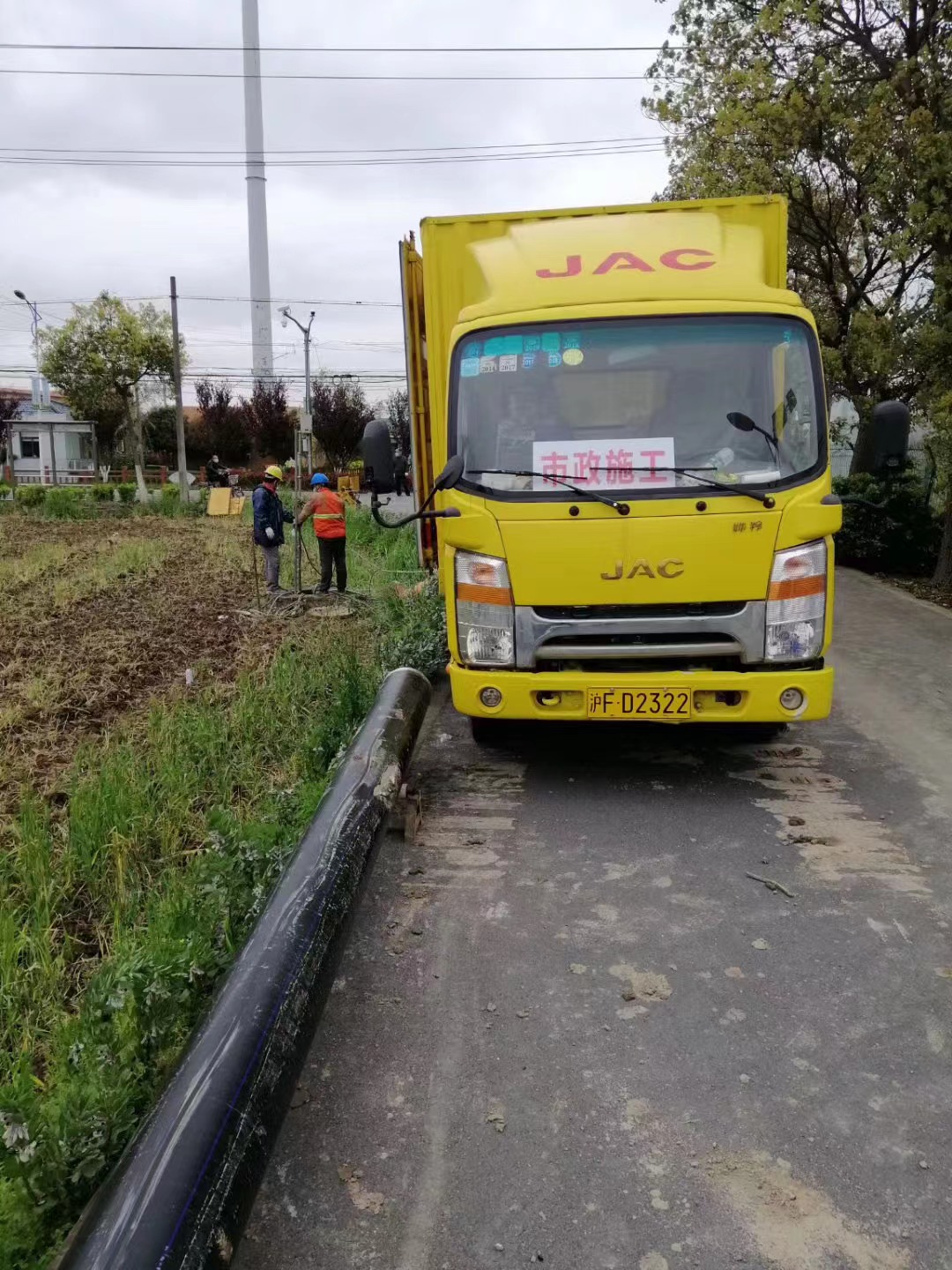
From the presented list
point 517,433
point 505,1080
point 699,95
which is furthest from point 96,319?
point 505,1080

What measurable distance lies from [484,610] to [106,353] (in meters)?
37.9

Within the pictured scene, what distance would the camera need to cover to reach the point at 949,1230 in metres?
2.37

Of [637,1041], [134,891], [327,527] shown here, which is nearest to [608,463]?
[637,1041]

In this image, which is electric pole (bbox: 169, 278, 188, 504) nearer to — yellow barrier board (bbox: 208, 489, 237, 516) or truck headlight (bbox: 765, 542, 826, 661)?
yellow barrier board (bbox: 208, 489, 237, 516)

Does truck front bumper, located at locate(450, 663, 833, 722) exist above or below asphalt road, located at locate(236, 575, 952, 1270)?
above

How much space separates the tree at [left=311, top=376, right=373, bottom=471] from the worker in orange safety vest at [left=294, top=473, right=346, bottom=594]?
3270 cm

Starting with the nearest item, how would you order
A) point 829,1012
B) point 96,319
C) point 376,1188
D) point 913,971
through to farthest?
1. point 376,1188
2. point 829,1012
3. point 913,971
4. point 96,319

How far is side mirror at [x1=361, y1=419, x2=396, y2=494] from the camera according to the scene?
19.7 feet

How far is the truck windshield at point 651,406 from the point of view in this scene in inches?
189

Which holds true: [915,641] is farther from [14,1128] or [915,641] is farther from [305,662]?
[14,1128]

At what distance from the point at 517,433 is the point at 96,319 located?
3770 cm

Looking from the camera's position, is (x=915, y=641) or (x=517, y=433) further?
(x=915, y=641)

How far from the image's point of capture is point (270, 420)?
46281mm

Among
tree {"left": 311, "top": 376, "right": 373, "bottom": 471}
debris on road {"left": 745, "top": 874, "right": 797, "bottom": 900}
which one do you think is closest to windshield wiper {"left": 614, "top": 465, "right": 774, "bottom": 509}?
debris on road {"left": 745, "top": 874, "right": 797, "bottom": 900}
